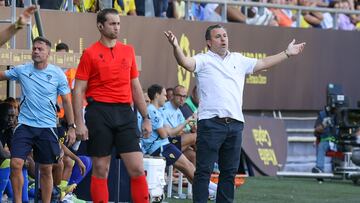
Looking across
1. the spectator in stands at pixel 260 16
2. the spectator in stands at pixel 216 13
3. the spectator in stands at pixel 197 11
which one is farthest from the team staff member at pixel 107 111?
the spectator in stands at pixel 260 16

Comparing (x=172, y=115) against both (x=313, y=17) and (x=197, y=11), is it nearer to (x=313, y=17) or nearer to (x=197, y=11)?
(x=197, y=11)

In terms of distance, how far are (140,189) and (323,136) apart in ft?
38.9

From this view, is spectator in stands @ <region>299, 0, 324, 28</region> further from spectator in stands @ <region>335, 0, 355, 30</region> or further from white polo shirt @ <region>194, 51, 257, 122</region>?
white polo shirt @ <region>194, 51, 257, 122</region>

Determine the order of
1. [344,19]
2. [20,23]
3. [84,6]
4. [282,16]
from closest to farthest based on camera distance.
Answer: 1. [20,23]
2. [84,6]
3. [282,16]
4. [344,19]

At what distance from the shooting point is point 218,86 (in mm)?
11898

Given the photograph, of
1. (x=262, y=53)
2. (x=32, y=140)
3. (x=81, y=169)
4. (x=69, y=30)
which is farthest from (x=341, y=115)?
(x=32, y=140)

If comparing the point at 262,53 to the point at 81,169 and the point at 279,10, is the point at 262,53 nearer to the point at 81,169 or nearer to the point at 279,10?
the point at 279,10

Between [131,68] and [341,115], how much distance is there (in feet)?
34.9

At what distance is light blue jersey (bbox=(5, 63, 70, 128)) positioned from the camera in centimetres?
1206

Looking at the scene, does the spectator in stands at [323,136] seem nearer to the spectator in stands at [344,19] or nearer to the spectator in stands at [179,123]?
the spectator in stands at [344,19]

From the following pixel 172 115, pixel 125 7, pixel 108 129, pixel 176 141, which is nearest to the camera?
pixel 108 129

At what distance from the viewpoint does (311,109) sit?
23.9 m

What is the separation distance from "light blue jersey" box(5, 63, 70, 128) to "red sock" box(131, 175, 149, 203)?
5.43 feet

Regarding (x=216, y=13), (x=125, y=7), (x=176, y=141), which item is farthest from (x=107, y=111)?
(x=216, y=13)
